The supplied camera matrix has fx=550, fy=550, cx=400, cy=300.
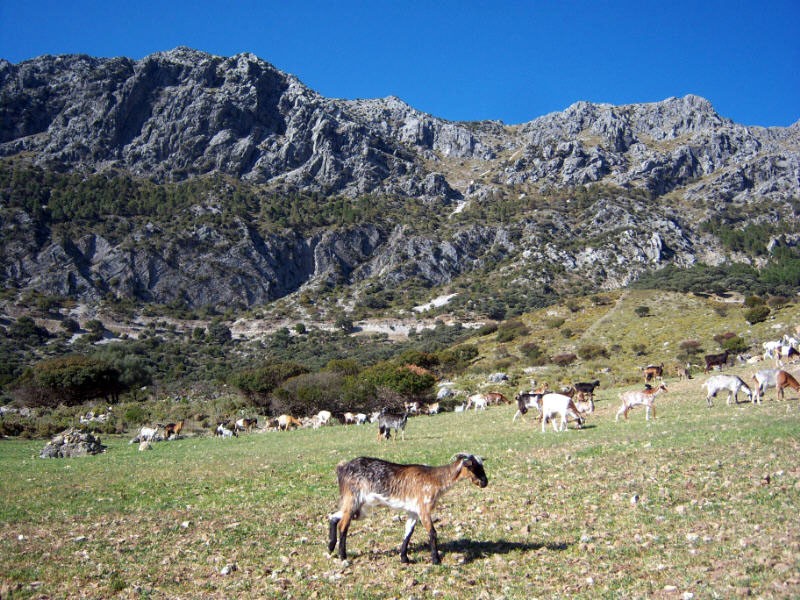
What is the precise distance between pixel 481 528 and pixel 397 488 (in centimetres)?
234

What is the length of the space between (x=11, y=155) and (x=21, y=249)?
58197 mm

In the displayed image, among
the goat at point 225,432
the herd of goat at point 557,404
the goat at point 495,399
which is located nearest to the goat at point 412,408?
the herd of goat at point 557,404

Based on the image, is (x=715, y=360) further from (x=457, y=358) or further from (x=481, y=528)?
(x=481, y=528)

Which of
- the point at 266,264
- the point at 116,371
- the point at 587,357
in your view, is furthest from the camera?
the point at 266,264

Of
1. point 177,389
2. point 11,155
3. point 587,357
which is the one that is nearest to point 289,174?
point 11,155

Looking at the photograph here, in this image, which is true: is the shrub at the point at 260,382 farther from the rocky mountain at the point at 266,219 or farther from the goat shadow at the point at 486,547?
the rocky mountain at the point at 266,219

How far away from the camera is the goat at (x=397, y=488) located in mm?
8383

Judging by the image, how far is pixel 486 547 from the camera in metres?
8.80

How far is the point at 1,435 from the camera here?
37.7 meters

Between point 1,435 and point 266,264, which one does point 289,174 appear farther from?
point 1,435

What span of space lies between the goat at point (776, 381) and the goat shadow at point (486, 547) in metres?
18.3

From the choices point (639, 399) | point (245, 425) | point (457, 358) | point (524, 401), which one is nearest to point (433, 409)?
point (245, 425)

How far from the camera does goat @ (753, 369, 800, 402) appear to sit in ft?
71.9

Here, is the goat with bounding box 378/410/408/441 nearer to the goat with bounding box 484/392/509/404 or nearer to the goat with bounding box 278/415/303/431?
the goat with bounding box 278/415/303/431
